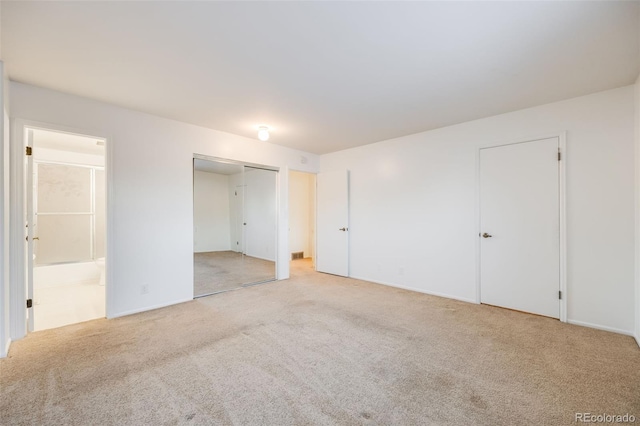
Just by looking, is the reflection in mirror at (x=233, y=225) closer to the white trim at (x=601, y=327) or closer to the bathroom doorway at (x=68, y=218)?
the bathroom doorway at (x=68, y=218)

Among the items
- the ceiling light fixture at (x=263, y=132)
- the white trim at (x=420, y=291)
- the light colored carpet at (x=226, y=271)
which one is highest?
the ceiling light fixture at (x=263, y=132)

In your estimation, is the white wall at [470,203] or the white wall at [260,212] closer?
the white wall at [470,203]

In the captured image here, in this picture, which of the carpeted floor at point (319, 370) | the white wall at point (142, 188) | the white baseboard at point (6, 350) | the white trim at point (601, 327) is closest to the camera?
the carpeted floor at point (319, 370)

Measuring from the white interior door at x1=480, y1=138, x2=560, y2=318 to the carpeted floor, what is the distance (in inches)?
12.5

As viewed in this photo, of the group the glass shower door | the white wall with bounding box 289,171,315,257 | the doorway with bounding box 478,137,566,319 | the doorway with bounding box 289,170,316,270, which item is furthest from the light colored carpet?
the doorway with bounding box 478,137,566,319

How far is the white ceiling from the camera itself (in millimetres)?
1724

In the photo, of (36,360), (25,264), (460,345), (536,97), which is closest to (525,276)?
(460,345)

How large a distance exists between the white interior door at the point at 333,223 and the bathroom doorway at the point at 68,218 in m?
3.72

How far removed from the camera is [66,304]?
11.7 feet

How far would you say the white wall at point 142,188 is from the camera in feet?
9.57

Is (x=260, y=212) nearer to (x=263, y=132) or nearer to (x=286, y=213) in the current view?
(x=286, y=213)

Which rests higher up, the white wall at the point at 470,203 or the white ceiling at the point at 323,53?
the white ceiling at the point at 323,53

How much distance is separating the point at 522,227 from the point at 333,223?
313 centimetres

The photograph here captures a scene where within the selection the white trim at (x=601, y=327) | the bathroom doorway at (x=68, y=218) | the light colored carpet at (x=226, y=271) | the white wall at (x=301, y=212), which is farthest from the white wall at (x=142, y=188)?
the white trim at (x=601, y=327)
